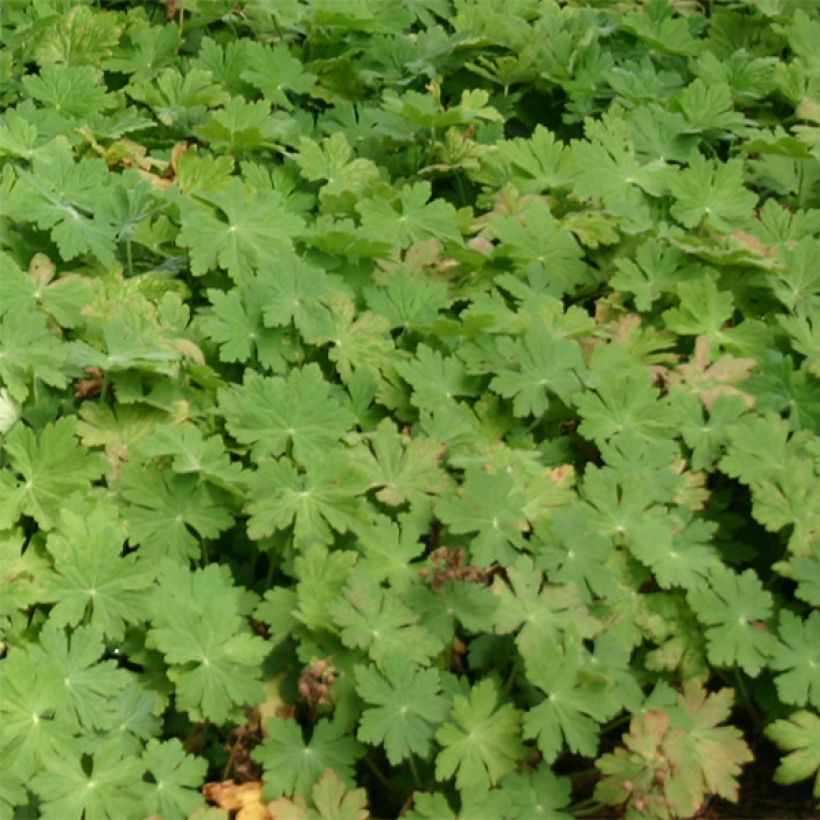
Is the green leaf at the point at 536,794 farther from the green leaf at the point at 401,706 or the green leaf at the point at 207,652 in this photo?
the green leaf at the point at 207,652

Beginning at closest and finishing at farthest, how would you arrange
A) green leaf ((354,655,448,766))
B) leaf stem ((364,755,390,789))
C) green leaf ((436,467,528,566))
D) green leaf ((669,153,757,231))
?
green leaf ((354,655,448,766)) → leaf stem ((364,755,390,789)) → green leaf ((436,467,528,566)) → green leaf ((669,153,757,231))

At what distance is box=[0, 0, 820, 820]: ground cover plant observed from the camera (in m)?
2.71

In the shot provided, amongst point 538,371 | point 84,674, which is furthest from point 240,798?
point 538,371

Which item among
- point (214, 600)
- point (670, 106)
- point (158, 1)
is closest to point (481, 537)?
point (214, 600)

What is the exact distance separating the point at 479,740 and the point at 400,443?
76cm

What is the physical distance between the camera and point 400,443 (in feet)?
10.3

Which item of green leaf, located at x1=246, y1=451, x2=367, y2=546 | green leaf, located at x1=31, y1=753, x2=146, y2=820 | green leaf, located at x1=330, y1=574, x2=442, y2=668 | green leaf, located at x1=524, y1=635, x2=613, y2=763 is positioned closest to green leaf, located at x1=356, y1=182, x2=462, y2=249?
green leaf, located at x1=246, y1=451, x2=367, y2=546

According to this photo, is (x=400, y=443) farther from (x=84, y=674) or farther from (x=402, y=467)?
(x=84, y=674)

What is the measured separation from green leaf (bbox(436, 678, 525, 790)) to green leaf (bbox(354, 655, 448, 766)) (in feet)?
0.12

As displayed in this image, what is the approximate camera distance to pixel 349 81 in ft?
15.3

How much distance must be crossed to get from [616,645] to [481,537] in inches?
14.4

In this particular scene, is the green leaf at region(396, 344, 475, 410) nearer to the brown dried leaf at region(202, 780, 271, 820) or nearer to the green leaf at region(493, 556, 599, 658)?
the green leaf at region(493, 556, 599, 658)

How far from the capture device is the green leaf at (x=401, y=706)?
265cm

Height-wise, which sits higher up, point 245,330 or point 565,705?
point 245,330
